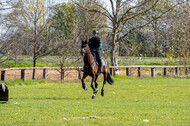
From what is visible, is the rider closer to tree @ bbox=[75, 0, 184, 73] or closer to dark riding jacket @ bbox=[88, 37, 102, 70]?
dark riding jacket @ bbox=[88, 37, 102, 70]

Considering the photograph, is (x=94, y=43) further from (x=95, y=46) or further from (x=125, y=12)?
(x=125, y=12)

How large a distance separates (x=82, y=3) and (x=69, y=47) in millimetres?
4293

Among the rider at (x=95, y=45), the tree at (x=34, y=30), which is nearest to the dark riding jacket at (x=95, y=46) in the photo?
the rider at (x=95, y=45)

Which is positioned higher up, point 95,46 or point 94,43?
point 94,43

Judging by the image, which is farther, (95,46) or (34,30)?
(34,30)

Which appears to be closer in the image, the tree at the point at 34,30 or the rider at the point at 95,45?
the rider at the point at 95,45

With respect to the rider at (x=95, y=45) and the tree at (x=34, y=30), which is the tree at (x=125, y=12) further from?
the rider at (x=95, y=45)

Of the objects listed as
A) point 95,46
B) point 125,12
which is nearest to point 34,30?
point 125,12

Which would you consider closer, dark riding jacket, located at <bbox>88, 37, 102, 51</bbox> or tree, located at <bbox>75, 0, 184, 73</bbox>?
dark riding jacket, located at <bbox>88, 37, 102, 51</bbox>

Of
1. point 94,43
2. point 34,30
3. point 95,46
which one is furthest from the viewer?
point 34,30

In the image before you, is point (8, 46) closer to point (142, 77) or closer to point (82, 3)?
point (82, 3)

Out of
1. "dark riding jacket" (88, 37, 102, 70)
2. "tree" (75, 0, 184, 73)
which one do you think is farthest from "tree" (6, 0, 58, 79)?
"dark riding jacket" (88, 37, 102, 70)

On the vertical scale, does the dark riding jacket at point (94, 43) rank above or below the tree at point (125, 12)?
below

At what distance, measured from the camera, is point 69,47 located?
2756 centimetres
